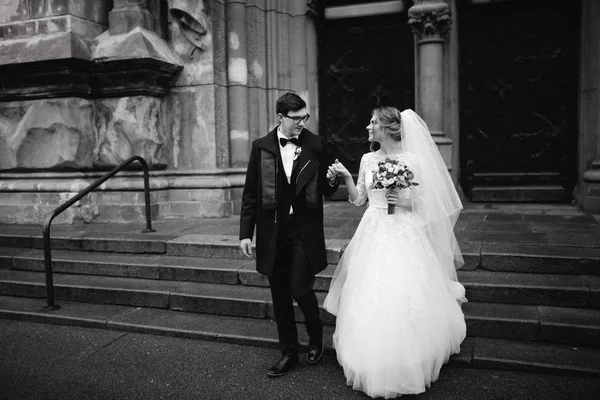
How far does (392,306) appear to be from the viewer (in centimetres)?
369

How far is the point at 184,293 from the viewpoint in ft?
17.7

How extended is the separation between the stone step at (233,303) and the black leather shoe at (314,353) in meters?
A: 0.67

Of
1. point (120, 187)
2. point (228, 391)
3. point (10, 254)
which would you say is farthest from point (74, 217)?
point (228, 391)

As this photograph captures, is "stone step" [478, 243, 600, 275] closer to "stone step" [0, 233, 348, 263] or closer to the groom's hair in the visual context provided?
"stone step" [0, 233, 348, 263]

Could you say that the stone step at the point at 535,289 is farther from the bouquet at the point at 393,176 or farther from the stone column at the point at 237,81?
the stone column at the point at 237,81

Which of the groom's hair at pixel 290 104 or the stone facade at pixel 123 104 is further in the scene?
the stone facade at pixel 123 104

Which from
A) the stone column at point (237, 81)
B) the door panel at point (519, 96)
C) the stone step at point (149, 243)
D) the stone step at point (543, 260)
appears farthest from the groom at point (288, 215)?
the door panel at point (519, 96)

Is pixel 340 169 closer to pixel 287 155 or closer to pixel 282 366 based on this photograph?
pixel 287 155

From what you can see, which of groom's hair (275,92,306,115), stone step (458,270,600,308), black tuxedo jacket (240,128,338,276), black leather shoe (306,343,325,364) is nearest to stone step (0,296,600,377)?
black leather shoe (306,343,325,364)

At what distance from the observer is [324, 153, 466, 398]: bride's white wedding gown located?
3553 mm

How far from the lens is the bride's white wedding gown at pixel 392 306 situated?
3553 millimetres

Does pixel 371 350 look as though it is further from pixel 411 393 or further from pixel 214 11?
pixel 214 11

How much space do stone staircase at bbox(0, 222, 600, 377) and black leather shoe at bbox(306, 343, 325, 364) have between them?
0.27 metres

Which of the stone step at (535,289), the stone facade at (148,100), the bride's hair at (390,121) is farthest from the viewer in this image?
the stone facade at (148,100)
